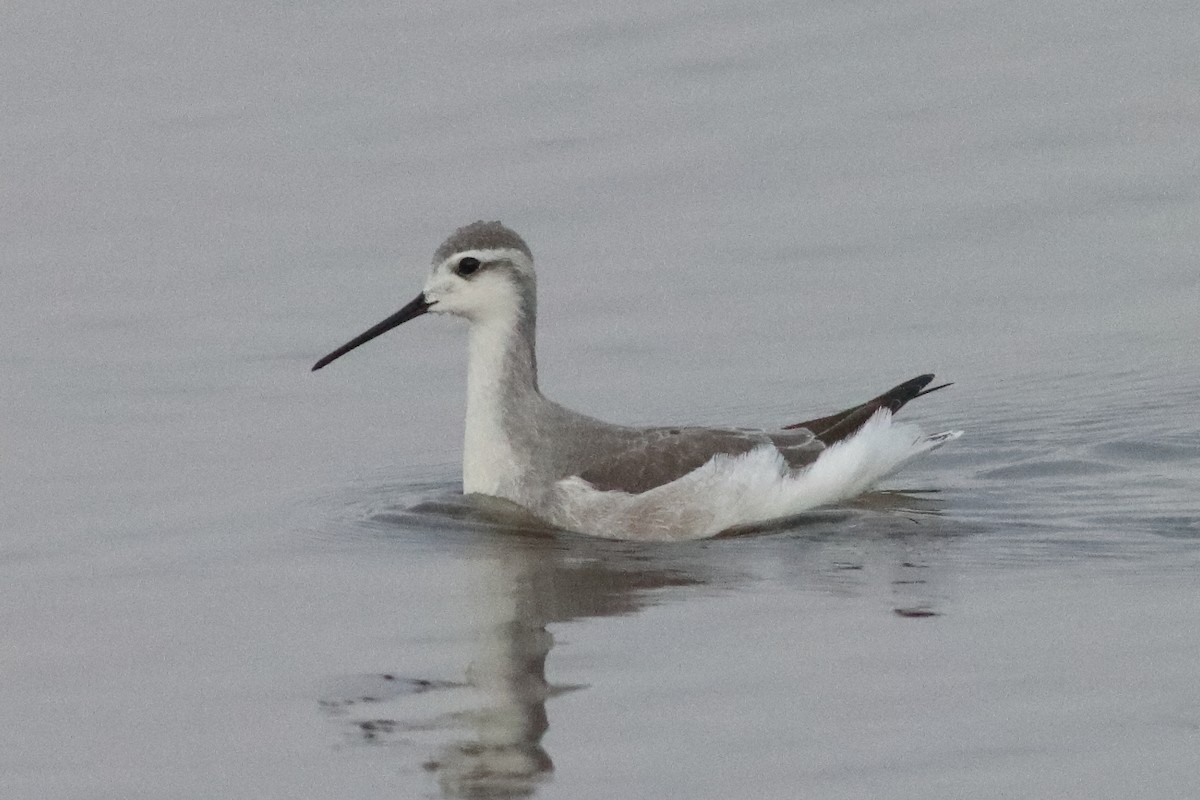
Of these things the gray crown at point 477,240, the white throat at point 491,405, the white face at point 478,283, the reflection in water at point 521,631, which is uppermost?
the gray crown at point 477,240

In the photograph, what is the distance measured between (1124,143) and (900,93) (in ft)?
6.79

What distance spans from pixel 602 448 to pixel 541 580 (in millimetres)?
1532

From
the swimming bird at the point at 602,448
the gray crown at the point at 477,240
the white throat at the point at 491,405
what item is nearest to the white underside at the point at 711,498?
the swimming bird at the point at 602,448

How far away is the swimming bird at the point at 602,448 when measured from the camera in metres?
12.7

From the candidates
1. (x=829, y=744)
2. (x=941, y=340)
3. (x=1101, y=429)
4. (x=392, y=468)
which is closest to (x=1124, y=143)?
(x=941, y=340)

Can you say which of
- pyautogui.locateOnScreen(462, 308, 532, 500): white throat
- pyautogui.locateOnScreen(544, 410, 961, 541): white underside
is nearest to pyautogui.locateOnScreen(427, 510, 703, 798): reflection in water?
pyautogui.locateOnScreen(544, 410, 961, 541): white underside

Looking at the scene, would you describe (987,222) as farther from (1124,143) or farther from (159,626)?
(159,626)

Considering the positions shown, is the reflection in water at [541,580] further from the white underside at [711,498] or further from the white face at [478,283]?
the white face at [478,283]

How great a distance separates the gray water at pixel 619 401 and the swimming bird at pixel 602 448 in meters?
0.23

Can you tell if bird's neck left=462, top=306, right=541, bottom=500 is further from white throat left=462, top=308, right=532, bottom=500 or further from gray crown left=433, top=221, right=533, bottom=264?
gray crown left=433, top=221, right=533, bottom=264

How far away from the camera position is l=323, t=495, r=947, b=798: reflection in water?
882 cm

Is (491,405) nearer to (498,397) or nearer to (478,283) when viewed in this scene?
(498,397)

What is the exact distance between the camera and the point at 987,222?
17.5 meters

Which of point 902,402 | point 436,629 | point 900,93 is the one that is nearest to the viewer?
point 436,629
